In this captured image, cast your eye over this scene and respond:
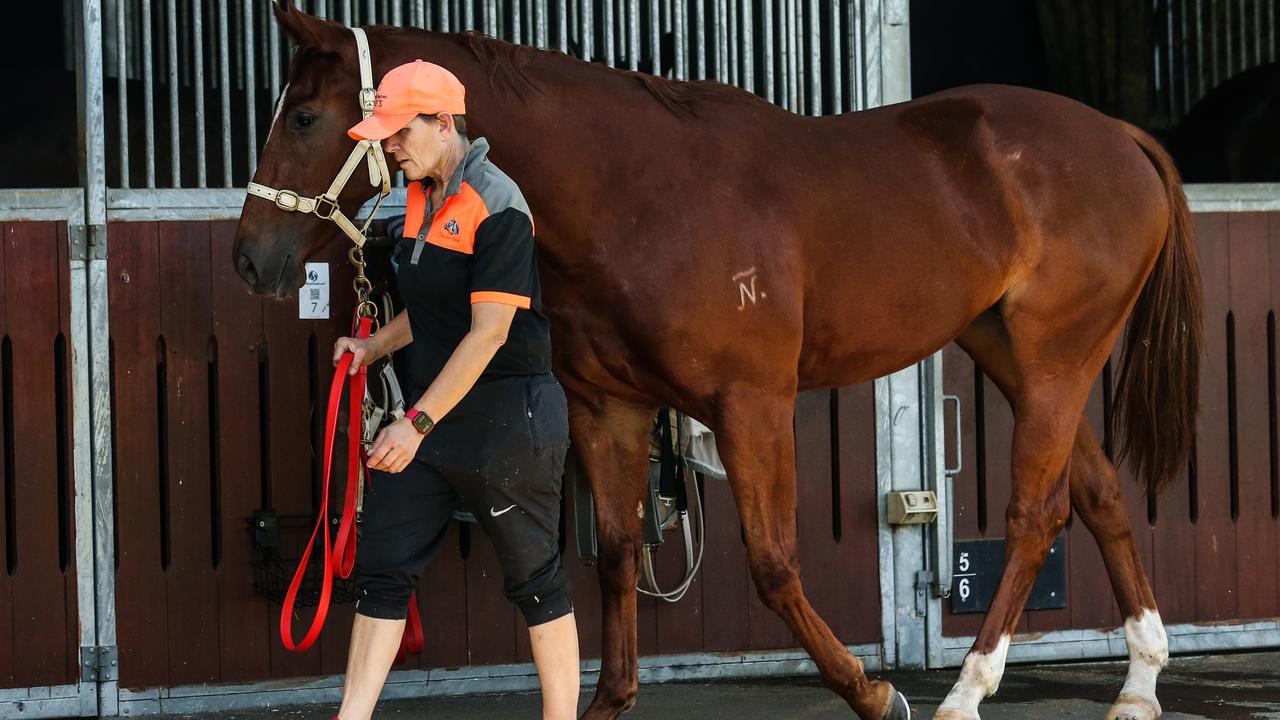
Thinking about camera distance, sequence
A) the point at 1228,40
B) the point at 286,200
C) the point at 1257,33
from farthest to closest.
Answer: the point at 1228,40 → the point at 1257,33 → the point at 286,200

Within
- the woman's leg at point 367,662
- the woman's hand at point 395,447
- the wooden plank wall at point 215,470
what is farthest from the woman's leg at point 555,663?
the wooden plank wall at point 215,470

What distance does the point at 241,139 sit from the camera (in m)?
6.11

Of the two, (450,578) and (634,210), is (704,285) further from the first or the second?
(450,578)

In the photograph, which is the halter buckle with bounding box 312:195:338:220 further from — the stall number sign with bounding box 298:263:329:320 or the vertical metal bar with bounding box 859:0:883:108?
the vertical metal bar with bounding box 859:0:883:108

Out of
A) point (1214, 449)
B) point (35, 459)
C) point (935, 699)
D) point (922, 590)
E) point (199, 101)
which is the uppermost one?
point (199, 101)

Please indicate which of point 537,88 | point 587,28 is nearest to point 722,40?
point 587,28

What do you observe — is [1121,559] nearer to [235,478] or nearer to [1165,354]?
[1165,354]

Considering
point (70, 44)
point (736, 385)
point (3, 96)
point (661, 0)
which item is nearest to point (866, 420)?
point (736, 385)

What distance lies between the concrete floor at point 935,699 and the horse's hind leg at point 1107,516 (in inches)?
8.0

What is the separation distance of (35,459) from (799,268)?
2.20 m

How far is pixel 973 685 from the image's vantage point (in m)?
3.86

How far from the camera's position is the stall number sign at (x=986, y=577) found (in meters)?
4.78

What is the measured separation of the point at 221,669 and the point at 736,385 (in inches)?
70.5

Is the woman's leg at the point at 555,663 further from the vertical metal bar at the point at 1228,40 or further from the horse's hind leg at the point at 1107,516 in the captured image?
the vertical metal bar at the point at 1228,40
